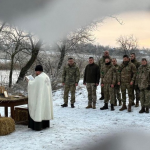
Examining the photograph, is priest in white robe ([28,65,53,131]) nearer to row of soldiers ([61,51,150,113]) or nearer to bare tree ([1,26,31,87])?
row of soldiers ([61,51,150,113])

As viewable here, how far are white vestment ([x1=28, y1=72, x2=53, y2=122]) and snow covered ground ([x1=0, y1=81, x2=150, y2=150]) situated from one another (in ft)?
1.11

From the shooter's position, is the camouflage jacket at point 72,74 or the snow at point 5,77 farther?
the snow at point 5,77

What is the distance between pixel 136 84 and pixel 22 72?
8.05m

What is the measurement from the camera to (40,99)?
501 cm

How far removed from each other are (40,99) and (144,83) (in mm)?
2986

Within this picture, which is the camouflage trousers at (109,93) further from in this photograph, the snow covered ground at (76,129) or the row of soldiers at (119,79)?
the snow covered ground at (76,129)

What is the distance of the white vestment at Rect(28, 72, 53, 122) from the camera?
5012 millimetres

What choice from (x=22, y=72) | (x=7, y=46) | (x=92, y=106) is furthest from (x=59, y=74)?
(x=92, y=106)

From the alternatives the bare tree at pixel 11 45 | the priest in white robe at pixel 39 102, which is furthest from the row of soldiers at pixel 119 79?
the bare tree at pixel 11 45

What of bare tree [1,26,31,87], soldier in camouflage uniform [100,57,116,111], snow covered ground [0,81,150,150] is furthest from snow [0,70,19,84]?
soldier in camouflage uniform [100,57,116,111]

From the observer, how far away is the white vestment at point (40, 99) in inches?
197

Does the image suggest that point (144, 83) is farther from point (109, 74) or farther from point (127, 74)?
point (109, 74)

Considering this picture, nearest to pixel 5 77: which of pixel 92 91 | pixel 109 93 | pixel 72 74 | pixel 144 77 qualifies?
pixel 72 74

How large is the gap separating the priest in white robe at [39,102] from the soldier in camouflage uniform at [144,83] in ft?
8.91
